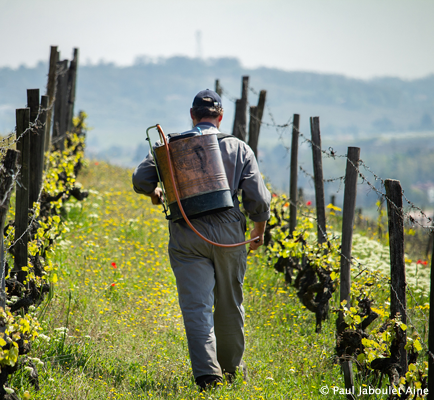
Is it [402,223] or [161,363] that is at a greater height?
[402,223]

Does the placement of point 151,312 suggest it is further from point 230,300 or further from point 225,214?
point 225,214

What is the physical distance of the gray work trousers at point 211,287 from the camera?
10.0ft

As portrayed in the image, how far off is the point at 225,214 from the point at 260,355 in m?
1.43

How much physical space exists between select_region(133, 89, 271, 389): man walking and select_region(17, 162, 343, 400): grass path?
0.85 feet

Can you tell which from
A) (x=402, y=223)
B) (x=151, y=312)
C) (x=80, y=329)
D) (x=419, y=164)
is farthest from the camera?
(x=419, y=164)

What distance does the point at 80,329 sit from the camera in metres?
3.84

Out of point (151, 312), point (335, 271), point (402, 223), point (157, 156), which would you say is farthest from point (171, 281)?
point (402, 223)

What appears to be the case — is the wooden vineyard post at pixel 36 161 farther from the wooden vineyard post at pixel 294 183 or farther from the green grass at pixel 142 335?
the wooden vineyard post at pixel 294 183

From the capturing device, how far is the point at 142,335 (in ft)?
12.9

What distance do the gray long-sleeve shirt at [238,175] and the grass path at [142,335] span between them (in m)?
1.24

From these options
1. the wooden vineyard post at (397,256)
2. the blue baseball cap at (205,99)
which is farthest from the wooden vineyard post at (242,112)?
the wooden vineyard post at (397,256)

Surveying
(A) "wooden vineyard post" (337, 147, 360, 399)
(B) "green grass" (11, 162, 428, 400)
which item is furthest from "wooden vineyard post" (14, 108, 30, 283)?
(A) "wooden vineyard post" (337, 147, 360, 399)

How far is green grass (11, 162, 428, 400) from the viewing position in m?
3.06

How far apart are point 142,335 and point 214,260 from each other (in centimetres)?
124
